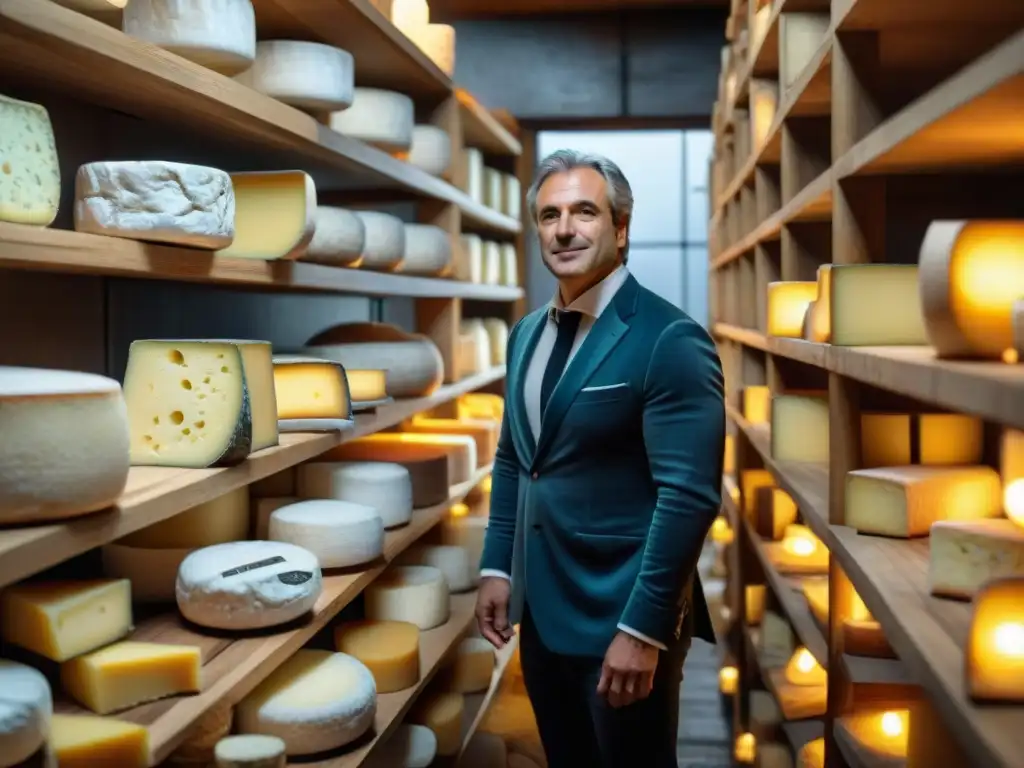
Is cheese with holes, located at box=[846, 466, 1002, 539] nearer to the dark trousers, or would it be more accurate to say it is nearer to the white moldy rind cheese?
the dark trousers

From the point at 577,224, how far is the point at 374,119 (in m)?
1.11

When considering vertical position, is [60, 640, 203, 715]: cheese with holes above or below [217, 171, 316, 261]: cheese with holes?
below

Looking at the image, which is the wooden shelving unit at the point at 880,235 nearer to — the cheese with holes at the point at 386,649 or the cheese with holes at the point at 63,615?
the cheese with holes at the point at 386,649

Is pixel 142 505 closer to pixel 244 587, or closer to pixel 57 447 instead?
pixel 57 447

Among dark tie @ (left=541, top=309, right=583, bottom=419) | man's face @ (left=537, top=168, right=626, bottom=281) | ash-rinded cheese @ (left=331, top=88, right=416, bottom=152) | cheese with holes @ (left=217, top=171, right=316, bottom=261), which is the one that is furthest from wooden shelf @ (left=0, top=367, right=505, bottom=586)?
ash-rinded cheese @ (left=331, top=88, right=416, bottom=152)

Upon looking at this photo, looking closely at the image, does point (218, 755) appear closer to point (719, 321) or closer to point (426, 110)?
point (426, 110)

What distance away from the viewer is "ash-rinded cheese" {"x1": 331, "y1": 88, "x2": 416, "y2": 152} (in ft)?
9.38

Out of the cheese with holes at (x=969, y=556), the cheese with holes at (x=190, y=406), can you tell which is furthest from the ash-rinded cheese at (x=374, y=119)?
the cheese with holes at (x=969, y=556)

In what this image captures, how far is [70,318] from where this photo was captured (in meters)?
2.14

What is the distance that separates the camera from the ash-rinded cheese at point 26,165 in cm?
136

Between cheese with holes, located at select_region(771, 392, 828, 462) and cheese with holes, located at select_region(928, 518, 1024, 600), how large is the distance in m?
1.23

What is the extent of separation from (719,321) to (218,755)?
156 inches

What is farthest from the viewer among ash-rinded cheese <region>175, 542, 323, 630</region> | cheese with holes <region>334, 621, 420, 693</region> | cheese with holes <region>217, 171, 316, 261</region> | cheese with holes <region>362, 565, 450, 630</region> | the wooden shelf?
cheese with holes <region>362, 565, 450, 630</region>

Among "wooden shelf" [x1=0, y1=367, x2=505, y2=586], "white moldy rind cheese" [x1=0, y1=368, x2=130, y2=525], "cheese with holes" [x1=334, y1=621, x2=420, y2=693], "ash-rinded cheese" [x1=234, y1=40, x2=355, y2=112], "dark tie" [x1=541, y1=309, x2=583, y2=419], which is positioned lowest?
"cheese with holes" [x1=334, y1=621, x2=420, y2=693]
